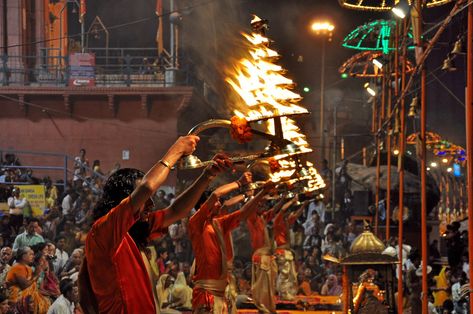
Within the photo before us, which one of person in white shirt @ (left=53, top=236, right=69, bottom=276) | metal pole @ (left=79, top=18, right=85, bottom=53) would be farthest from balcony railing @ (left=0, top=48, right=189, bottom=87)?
person in white shirt @ (left=53, top=236, right=69, bottom=276)

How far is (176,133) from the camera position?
26.1m

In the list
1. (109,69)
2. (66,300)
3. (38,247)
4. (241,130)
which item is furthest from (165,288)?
(109,69)

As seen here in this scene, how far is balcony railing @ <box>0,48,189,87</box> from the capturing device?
24.0 m

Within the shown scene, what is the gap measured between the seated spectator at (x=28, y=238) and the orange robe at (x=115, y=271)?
381 inches

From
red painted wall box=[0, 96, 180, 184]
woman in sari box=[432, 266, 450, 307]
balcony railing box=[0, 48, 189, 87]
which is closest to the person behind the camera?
woman in sari box=[432, 266, 450, 307]

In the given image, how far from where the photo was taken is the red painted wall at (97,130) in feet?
82.3

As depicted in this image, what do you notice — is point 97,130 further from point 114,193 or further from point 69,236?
point 114,193

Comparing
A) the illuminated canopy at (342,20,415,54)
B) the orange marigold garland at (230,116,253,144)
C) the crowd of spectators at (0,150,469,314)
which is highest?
the illuminated canopy at (342,20,415,54)

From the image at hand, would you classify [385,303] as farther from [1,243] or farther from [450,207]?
[450,207]

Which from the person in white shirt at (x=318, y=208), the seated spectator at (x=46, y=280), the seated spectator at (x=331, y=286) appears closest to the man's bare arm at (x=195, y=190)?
the seated spectator at (x=46, y=280)

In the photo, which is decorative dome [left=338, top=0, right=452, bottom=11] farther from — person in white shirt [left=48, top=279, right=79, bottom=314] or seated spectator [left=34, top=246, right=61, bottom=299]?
seated spectator [left=34, top=246, right=61, bottom=299]

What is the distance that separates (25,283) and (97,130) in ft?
45.2

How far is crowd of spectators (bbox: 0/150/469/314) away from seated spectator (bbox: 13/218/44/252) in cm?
2

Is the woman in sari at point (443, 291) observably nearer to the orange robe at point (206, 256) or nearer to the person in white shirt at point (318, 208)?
the orange robe at point (206, 256)
